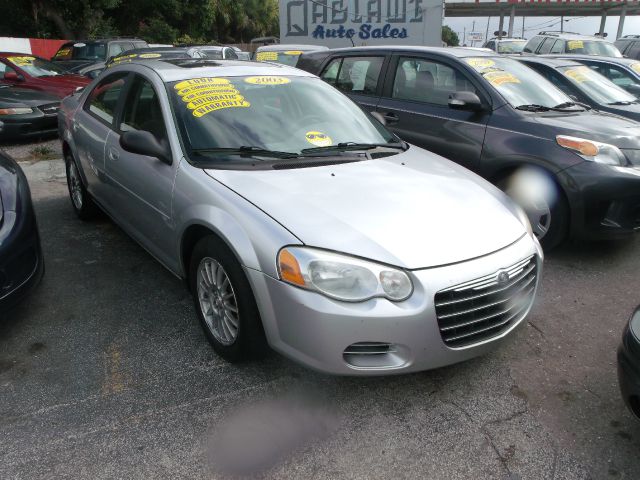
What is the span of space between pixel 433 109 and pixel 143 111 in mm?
2739

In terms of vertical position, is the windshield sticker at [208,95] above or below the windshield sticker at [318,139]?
above

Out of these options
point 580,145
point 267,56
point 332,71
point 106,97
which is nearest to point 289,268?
point 106,97

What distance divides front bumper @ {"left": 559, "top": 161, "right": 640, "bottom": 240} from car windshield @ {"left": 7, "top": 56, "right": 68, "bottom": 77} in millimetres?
10162

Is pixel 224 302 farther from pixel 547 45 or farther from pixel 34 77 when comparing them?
pixel 547 45

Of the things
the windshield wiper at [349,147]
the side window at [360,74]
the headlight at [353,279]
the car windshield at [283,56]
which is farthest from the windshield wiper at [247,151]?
the car windshield at [283,56]

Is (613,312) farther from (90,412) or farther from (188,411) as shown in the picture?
(90,412)

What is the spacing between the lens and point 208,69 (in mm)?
3795

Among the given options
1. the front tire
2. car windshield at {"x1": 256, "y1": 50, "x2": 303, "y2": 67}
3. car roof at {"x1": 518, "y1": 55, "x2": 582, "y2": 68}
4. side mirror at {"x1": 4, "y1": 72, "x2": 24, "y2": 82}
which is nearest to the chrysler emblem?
the front tire

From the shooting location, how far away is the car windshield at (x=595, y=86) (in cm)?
653

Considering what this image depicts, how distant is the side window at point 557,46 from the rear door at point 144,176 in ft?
36.4

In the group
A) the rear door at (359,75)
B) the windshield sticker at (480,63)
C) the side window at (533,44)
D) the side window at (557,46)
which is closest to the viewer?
the windshield sticker at (480,63)

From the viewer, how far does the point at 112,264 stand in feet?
13.8

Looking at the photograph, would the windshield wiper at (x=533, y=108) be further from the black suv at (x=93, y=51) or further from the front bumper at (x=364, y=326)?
the black suv at (x=93, y=51)

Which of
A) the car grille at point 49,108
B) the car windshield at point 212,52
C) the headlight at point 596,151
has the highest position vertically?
the car windshield at point 212,52
